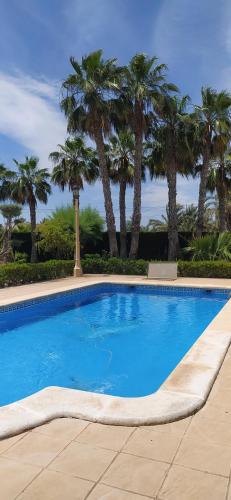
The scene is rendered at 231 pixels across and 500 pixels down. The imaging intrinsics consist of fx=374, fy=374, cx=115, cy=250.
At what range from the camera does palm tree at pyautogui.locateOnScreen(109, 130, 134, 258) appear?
772 inches

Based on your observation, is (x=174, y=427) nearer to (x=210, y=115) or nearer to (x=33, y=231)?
(x=210, y=115)

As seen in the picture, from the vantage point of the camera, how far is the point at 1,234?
73.9ft

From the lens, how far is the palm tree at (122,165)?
1961 cm

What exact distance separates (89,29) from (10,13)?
1930 mm

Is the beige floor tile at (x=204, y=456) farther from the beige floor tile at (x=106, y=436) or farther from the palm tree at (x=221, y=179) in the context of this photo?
the palm tree at (x=221, y=179)

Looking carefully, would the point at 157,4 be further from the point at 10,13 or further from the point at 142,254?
the point at 142,254

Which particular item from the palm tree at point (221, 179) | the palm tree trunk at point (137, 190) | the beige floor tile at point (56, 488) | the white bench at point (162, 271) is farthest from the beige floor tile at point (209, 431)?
the palm tree at point (221, 179)

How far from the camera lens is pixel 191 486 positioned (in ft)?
7.66

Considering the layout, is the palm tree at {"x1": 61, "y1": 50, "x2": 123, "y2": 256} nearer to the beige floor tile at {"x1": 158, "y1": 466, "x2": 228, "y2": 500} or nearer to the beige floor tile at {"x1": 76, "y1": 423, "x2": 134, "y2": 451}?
the beige floor tile at {"x1": 76, "y1": 423, "x2": 134, "y2": 451}

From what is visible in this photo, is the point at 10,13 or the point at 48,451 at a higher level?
the point at 10,13

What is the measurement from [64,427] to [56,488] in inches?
32.2

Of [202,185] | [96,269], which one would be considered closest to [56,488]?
[96,269]

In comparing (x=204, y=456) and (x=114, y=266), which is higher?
(x=114, y=266)

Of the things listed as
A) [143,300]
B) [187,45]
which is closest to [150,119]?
[187,45]
